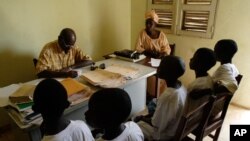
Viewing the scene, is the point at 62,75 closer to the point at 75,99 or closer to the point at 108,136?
the point at 75,99

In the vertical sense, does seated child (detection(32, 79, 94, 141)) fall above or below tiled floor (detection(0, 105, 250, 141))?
above

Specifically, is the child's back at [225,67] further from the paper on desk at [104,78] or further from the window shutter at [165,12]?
the window shutter at [165,12]

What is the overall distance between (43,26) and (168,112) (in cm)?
197

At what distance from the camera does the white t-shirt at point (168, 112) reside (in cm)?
130

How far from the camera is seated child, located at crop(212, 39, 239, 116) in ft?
4.63

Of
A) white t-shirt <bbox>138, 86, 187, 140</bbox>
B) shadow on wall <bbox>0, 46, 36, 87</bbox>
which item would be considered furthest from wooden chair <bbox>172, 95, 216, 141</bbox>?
shadow on wall <bbox>0, 46, 36, 87</bbox>

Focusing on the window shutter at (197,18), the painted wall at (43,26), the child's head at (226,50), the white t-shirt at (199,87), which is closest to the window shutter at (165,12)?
the window shutter at (197,18)

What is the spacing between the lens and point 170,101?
1305mm

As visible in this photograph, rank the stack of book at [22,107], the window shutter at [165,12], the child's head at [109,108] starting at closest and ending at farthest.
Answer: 1. the child's head at [109,108]
2. the stack of book at [22,107]
3. the window shutter at [165,12]

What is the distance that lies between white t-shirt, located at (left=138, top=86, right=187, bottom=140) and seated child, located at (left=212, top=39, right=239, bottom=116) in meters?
0.29

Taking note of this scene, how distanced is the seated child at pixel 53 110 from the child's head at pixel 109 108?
0.50ft

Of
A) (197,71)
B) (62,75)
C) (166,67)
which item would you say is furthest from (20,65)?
(197,71)

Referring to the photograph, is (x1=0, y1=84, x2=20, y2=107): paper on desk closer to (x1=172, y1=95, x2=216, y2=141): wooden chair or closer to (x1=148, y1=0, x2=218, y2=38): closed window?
(x1=172, y1=95, x2=216, y2=141): wooden chair

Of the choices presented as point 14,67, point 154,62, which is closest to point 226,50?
point 154,62
